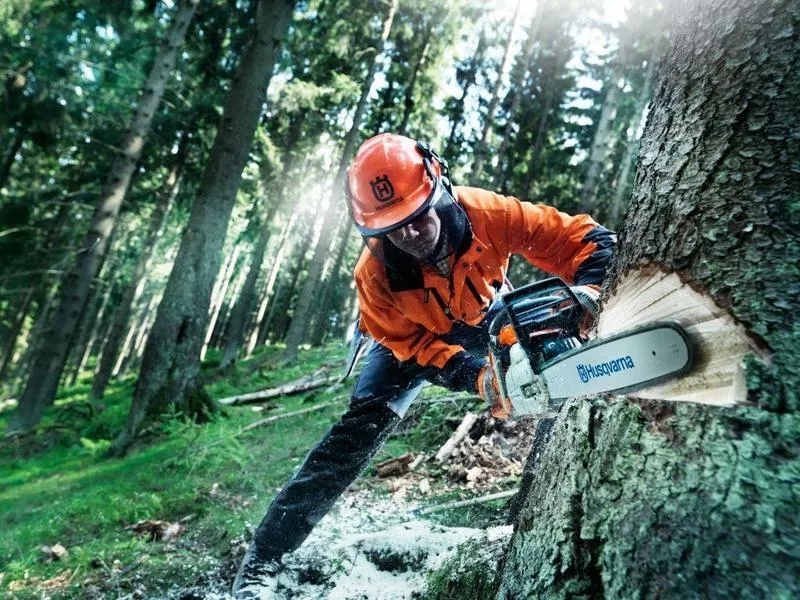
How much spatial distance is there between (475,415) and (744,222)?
312 centimetres

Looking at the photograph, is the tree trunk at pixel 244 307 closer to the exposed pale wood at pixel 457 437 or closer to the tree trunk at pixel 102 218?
the tree trunk at pixel 102 218

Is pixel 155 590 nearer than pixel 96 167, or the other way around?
pixel 155 590

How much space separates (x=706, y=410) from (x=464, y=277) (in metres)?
1.71

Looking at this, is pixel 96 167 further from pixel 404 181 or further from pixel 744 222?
pixel 744 222

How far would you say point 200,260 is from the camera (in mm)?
5703

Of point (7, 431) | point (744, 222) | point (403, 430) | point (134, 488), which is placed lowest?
point (7, 431)

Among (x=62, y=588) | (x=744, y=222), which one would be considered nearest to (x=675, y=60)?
(x=744, y=222)

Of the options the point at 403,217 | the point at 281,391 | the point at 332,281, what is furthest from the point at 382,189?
the point at 332,281

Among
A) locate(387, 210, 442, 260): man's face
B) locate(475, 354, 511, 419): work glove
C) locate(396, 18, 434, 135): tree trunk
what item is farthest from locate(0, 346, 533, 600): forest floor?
locate(396, 18, 434, 135): tree trunk

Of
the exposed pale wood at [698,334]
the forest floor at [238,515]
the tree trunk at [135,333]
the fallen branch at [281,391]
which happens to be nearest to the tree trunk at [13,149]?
the fallen branch at [281,391]

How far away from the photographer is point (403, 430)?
4.57 metres

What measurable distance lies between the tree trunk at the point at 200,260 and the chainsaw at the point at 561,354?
4.54 meters

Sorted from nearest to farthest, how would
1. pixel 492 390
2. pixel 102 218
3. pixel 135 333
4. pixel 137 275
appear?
pixel 492 390 < pixel 102 218 < pixel 137 275 < pixel 135 333

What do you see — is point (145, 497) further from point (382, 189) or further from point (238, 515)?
point (382, 189)
